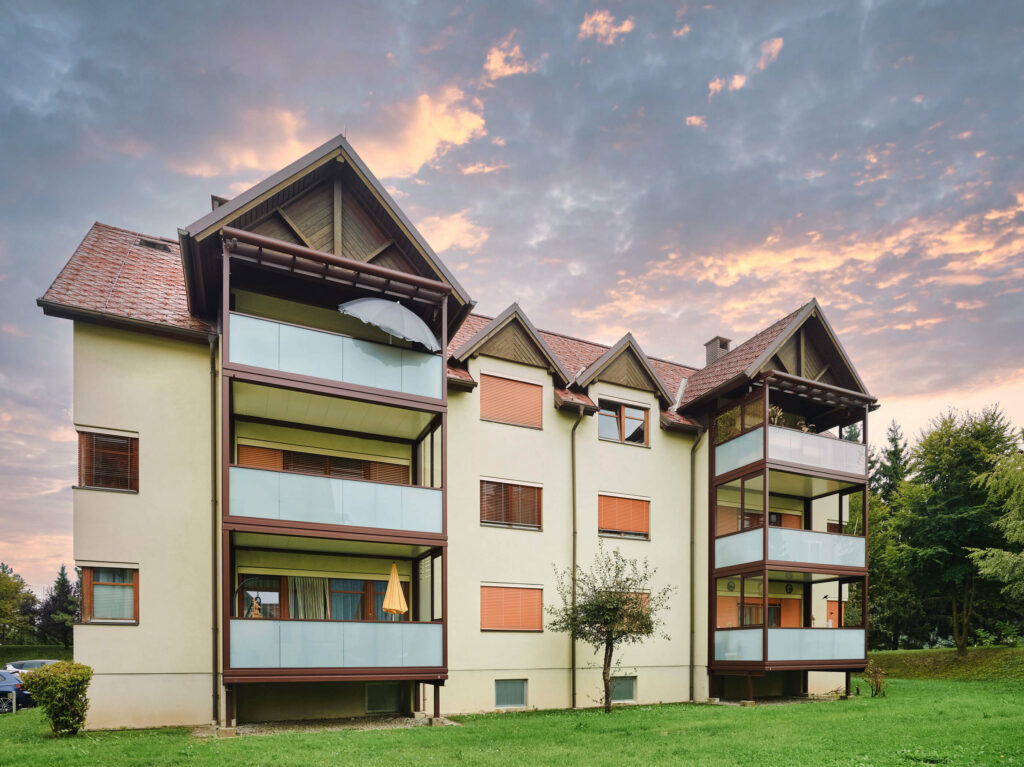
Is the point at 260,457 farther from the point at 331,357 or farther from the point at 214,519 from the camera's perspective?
the point at 331,357

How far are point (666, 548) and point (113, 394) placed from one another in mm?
16126

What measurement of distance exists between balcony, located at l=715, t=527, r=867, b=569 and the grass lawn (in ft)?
16.1

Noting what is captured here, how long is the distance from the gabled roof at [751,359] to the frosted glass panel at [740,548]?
449cm

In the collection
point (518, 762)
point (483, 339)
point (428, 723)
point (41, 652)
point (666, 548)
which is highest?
point (483, 339)

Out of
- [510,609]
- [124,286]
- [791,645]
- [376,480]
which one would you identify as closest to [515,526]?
[510,609]

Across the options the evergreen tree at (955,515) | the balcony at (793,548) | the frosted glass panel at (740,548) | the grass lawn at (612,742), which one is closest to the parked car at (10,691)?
the grass lawn at (612,742)

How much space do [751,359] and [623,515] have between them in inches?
258

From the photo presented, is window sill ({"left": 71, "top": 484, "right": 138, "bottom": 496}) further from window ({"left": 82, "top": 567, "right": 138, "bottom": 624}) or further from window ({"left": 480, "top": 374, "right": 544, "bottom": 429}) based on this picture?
window ({"left": 480, "top": 374, "right": 544, "bottom": 429})

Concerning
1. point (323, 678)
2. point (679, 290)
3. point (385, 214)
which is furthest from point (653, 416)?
point (323, 678)

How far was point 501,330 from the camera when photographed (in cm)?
2138

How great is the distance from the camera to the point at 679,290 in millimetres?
26094

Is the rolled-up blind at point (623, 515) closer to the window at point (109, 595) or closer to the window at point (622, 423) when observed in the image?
the window at point (622, 423)

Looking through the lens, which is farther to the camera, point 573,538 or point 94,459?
point 573,538

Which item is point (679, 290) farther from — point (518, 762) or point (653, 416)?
point (518, 762)
